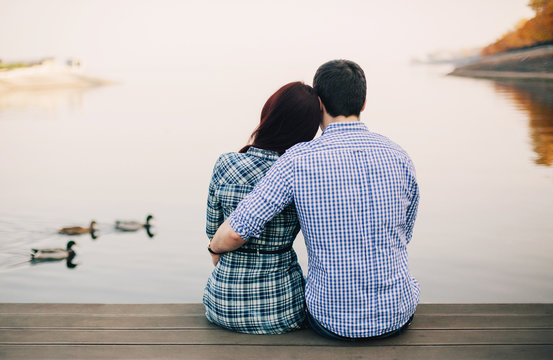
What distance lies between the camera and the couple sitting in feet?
6.95

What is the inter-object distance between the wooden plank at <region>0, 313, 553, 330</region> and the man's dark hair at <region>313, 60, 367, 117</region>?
1.10 meters

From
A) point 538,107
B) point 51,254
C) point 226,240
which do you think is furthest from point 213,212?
point 538,107

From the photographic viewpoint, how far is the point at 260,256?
2.39 meters

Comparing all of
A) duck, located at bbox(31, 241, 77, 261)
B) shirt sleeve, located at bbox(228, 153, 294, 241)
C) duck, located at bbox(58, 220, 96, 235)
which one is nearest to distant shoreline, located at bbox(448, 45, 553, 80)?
duck, located at bbox(58, 220, 96, 235)

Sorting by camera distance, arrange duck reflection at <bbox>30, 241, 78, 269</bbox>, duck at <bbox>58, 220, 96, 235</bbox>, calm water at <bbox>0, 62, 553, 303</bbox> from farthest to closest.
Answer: duck at <bbox>58, 220, 96, 235</bbox> → duck reflection at <bbox>30, 241, 78, 269</bbox> → calm water at <bbox>0, 62, 553, 303</bbox>

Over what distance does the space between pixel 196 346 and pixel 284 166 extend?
911 mm

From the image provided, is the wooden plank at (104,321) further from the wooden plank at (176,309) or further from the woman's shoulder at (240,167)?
the woman's shoulder at (240,167)

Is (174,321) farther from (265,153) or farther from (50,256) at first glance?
(50,256)

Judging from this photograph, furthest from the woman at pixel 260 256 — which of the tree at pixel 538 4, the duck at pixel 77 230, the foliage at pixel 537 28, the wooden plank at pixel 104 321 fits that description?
the tree at pixel 538 4

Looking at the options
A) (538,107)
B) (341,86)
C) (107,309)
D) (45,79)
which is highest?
(341,86)

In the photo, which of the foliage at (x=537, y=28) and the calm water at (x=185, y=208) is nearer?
the calm water at (x=185, y=208)

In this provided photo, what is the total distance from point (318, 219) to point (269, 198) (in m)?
0.21

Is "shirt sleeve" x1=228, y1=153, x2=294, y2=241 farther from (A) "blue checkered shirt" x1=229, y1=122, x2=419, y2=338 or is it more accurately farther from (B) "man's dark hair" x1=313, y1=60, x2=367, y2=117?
(B) "man's dark hair" x1=313, y1=60, x2=367, y2=117

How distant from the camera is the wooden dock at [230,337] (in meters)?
2.28
